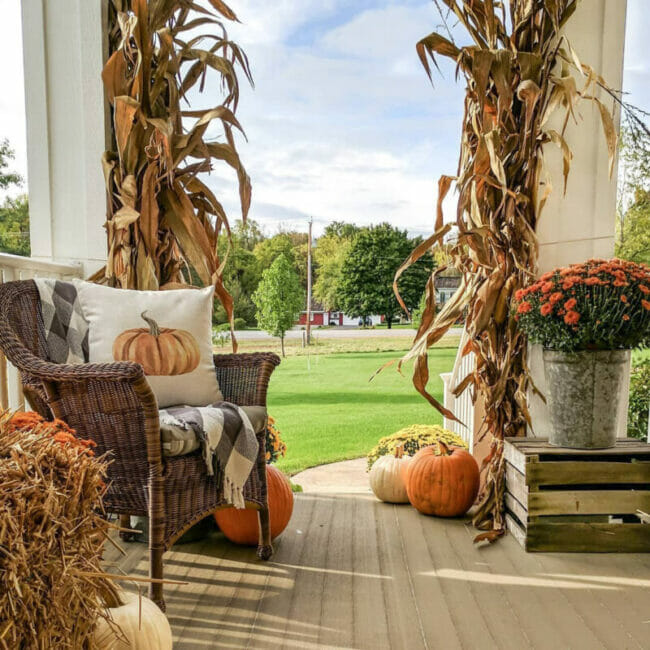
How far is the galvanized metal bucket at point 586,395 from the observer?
2.00 meters

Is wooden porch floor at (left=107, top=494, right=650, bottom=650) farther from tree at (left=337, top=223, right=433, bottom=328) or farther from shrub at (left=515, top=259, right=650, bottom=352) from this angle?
tree at (left=337, top=223, right=433, bottom=328)

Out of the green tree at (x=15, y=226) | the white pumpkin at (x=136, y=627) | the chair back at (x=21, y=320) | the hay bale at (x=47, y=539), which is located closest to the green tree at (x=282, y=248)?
the green tree at (x=15, y=226)

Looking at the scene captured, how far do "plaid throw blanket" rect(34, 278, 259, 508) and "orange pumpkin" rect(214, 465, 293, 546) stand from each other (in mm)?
256

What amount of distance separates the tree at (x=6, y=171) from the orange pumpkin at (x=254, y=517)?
2223mm

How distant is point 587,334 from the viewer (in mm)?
1949

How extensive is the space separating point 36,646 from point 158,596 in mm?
800

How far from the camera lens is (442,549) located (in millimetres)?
2053

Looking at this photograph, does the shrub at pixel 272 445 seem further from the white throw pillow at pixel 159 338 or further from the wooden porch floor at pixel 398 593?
the white throw pillow at pixel 159 338

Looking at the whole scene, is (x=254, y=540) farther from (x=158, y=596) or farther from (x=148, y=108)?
(x=148, y=108)

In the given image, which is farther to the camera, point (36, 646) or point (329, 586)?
point (329, 586)

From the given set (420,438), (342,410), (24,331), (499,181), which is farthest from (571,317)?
(342,410)

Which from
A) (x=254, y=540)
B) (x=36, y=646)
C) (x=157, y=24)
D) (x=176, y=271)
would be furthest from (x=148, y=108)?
(x=36, y=646)

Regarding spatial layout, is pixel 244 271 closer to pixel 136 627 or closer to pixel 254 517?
pixel 254 517

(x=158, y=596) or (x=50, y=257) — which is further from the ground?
(x=50, y=257)
